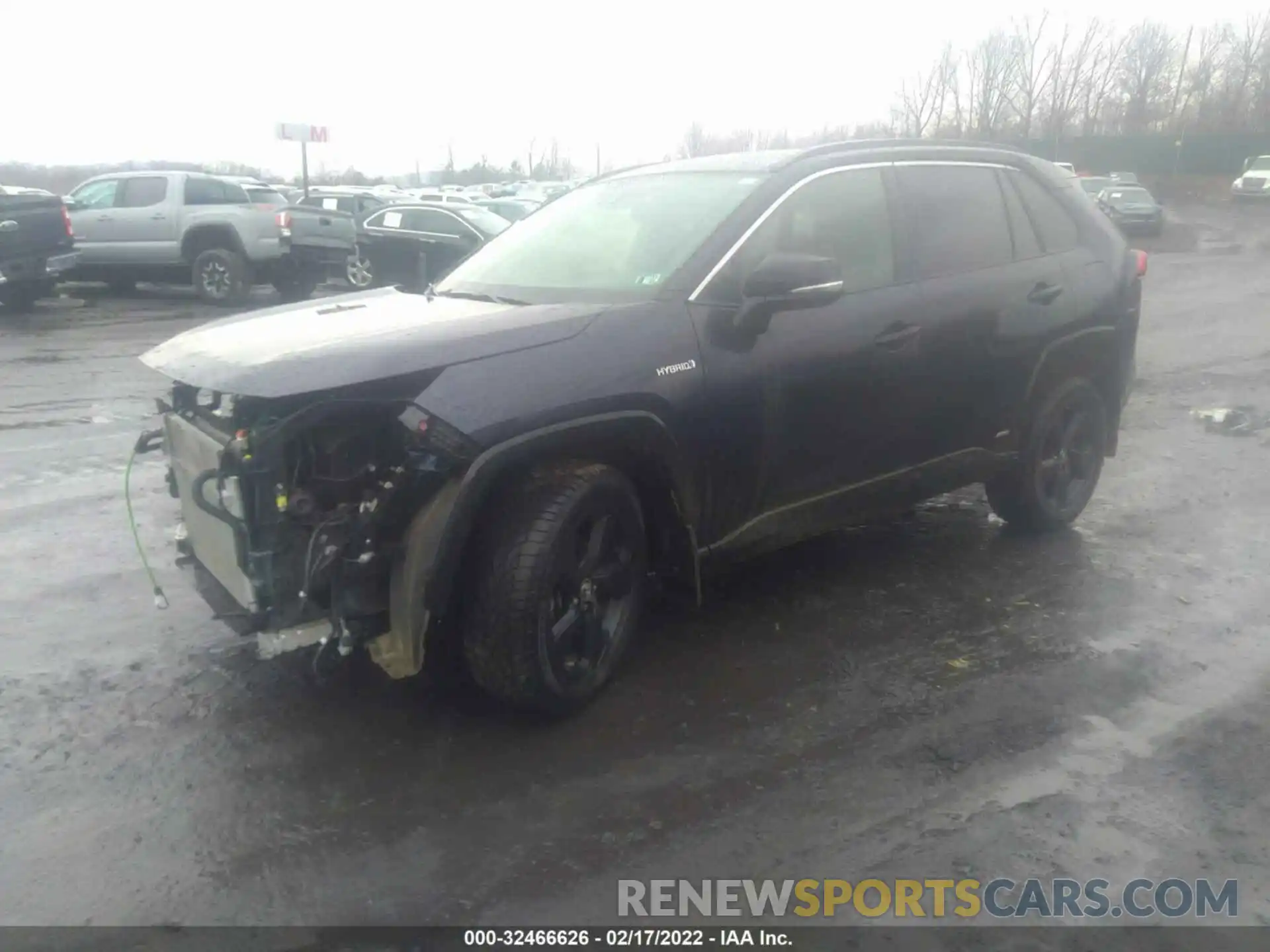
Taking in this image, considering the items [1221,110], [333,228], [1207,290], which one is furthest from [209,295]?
[1221,110]

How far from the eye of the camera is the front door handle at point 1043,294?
5.05 meters

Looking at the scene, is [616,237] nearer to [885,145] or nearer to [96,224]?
[885,145]

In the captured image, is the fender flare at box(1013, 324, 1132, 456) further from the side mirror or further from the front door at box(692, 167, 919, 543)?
the side mirror

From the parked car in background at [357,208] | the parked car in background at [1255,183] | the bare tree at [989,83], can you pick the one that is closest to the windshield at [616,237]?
the parked car in background at [357,208]

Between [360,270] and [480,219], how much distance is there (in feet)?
8.69

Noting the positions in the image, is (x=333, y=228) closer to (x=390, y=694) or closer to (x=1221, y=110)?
(x=390, y=694)

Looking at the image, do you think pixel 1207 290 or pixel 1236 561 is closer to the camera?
pixel 1236 561

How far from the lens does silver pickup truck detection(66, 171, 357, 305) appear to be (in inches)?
639

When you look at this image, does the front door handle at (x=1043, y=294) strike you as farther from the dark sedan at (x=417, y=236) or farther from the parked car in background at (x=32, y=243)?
the parked car in background at (x=32, y=243)

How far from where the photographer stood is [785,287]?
148 inches

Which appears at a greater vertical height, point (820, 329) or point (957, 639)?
point (820, 329)

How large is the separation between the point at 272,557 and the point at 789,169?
250 centimetres

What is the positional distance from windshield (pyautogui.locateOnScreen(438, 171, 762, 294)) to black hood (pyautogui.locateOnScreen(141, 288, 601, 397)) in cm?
36

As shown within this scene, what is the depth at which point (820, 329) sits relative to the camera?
4.16 metres
